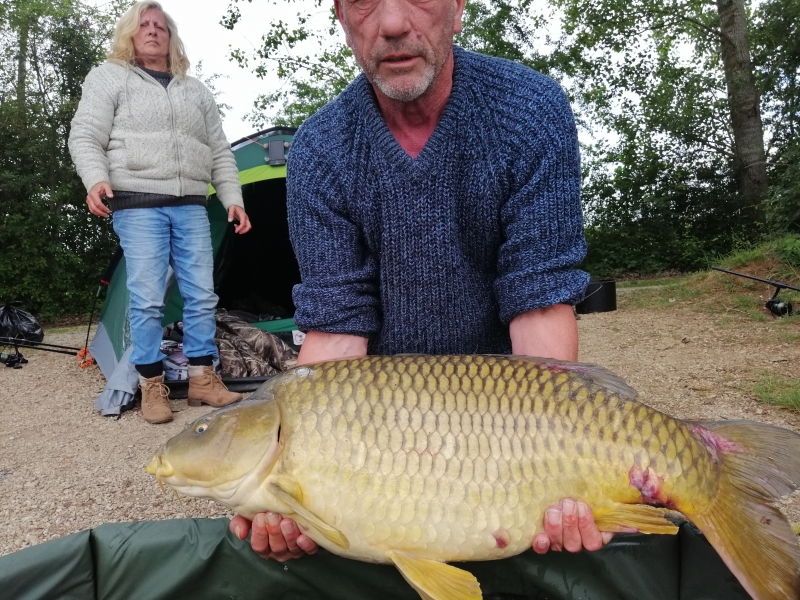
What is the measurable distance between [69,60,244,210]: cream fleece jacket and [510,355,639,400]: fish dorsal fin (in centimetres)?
187

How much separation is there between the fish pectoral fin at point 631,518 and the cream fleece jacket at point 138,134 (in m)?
2.01

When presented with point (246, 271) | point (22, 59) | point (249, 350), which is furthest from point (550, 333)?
point (22, 59)

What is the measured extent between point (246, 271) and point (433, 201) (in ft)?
11.8

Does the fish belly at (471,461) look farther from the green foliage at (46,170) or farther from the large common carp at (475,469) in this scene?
the green foliage at (46,170)

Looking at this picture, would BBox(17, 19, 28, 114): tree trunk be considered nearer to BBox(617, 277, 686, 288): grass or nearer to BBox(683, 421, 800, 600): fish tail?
BBox(617, 277, 686, 288): grass

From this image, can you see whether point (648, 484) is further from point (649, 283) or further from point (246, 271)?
point (649, 283)

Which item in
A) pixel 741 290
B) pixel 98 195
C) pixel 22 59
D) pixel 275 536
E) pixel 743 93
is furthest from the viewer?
pixel 22 59

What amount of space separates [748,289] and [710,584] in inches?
165

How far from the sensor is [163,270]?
7.86ft

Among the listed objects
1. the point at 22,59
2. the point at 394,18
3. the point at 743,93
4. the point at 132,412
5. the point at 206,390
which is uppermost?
the point at 22,59

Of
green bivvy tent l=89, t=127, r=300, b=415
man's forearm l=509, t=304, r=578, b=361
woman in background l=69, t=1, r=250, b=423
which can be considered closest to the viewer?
man's forearm l=509, t=304, r=578, b=361

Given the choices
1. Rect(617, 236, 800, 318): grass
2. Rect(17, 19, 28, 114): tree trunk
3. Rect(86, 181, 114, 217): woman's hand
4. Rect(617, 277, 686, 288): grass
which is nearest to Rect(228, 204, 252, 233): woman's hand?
Rect(86, 181, 114, 217): woman's hand

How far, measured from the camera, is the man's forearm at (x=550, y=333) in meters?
1.11

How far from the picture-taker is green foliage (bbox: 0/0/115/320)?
280 inches
